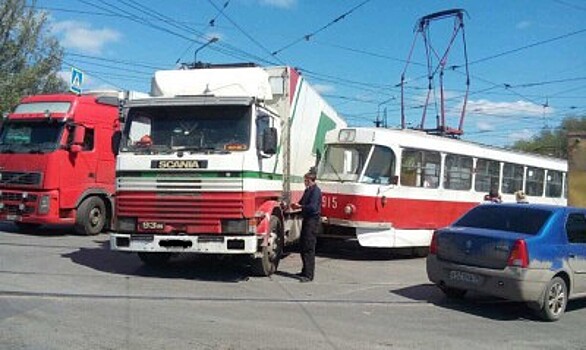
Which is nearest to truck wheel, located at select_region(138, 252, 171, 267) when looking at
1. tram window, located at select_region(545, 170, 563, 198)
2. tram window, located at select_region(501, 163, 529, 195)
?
tram window, located at select_region(501, 163, 529, 195)

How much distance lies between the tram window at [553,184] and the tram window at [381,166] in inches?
368

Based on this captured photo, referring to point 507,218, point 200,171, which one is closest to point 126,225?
point 200,171

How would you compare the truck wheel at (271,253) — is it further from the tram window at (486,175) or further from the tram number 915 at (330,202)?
the tram window at (486,175)

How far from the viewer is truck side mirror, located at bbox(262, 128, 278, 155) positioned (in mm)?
10984

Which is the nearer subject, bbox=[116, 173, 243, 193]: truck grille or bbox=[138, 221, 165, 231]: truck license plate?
bbox=[116, 173, 243, 193]: truck grille

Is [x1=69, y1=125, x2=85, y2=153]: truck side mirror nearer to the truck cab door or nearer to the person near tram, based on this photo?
the truck cab door

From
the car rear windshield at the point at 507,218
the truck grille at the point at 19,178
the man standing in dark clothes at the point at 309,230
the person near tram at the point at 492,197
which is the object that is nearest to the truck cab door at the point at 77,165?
the truck grille at the point at 19,178

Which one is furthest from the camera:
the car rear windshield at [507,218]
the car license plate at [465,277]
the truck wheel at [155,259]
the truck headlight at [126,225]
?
the truck wheel at [155,259]

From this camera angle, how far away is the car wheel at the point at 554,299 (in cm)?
921

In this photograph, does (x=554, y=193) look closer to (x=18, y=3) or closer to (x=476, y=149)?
(x=476, y=149)

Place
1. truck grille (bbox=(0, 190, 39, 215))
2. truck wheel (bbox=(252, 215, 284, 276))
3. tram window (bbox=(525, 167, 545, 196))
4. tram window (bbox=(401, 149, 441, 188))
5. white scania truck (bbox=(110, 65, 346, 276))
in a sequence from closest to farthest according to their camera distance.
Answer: white scania truck (bbox=(110, 65, 346, 276)) < truck wheel (bbox=(252, 215, 284, 276)) < tram window (bbox=(401, 149, 441, 188)) < truck grille (bbox=(0, 190, 39, 215)) < tram window (bbox=(525, 167, 545, 196))

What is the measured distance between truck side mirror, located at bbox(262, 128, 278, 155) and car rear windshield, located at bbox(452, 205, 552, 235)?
3241 millimetres

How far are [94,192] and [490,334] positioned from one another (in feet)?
39.0

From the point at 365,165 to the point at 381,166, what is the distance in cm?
37
